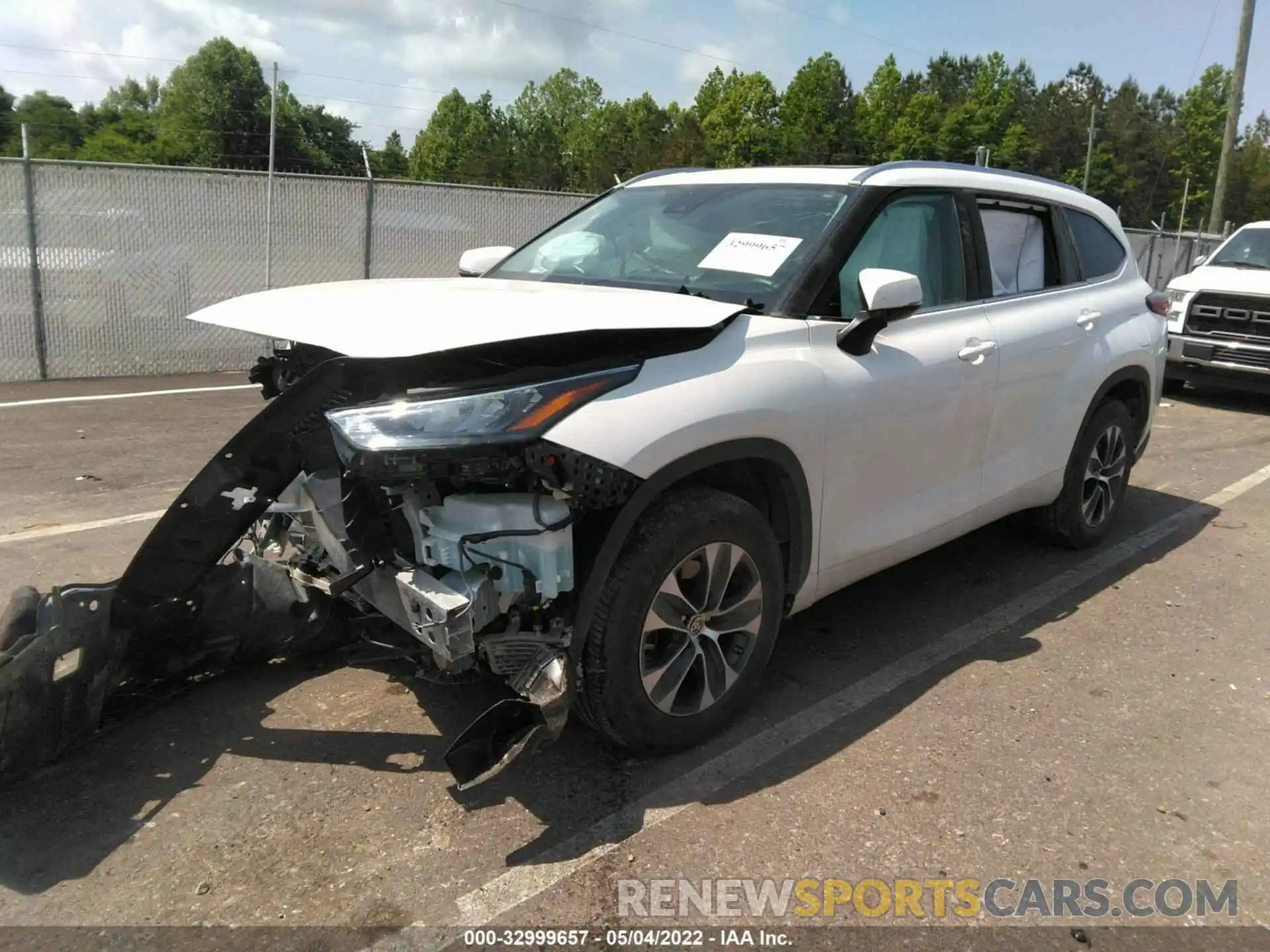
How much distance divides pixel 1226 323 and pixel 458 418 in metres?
10.2

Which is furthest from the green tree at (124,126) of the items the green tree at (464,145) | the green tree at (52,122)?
the green tree at (464,145)

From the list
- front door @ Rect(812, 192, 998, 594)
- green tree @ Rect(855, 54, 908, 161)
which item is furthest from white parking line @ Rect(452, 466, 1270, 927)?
green tree @ Rect(855, 54, 908, 161)

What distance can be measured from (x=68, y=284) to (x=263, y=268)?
2.09 metres

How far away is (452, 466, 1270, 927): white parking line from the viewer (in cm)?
249

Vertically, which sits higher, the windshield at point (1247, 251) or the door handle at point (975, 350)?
the windshield at point (1247, 251)

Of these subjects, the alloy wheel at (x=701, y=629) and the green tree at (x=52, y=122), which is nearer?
the alloy wheel at (x=701, y=629)

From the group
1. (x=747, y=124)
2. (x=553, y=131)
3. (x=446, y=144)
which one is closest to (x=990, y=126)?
(x=747, y=124)

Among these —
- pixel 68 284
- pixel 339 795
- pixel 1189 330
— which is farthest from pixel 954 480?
pixel 68 284

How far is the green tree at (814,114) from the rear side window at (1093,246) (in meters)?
67.3

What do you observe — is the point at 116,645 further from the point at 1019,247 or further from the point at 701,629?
the point at 1019,247

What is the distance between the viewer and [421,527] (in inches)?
104

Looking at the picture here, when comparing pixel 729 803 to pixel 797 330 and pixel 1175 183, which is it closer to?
pixel 797 330

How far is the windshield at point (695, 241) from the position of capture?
340cm

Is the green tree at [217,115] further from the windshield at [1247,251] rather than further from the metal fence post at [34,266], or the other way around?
the windshield at [1247,251]
